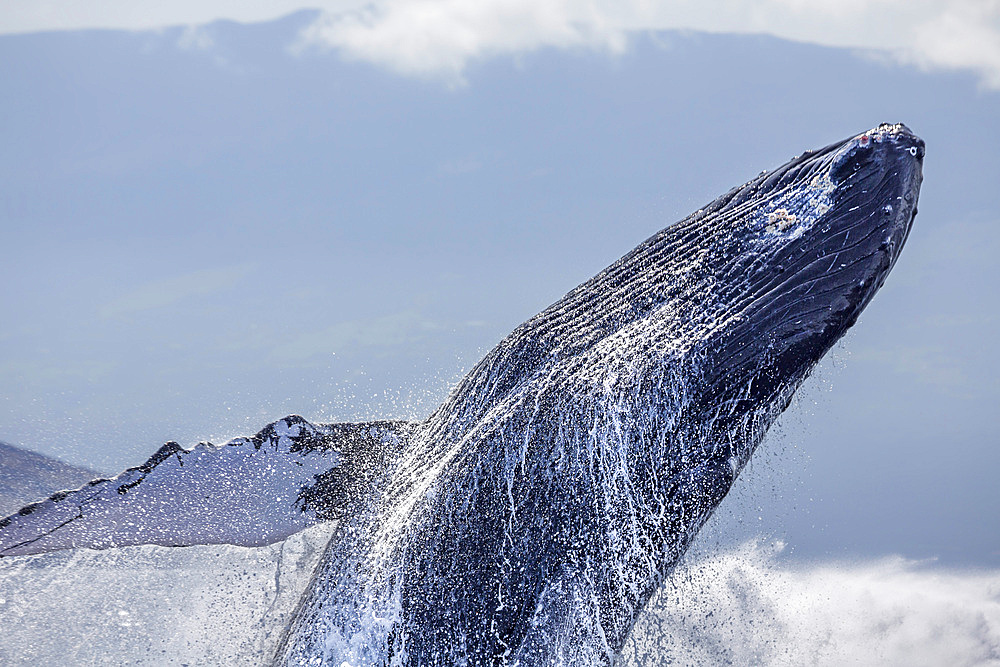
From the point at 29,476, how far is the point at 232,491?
70.3 inches

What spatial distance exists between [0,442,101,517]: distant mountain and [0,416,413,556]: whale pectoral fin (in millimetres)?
915

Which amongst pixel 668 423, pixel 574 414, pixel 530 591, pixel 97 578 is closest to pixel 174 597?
pixel 97 578

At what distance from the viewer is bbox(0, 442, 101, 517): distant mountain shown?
462 cm

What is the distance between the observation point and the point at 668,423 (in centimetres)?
344

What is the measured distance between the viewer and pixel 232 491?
419cm

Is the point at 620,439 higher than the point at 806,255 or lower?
lower

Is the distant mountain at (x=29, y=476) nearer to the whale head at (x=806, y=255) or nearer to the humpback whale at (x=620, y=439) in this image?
the humpback whale at (x=620, y=439)

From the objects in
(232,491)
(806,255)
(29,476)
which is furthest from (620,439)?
(29,476)

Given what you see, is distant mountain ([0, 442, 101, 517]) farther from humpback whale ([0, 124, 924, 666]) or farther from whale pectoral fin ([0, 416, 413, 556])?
humpback whale ([0, 124, 924, 666])

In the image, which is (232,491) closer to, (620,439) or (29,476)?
(29,476)

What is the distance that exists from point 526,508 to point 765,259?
62.4 inches

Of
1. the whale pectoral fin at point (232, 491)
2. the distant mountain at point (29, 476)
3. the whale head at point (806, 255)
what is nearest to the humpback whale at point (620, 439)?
the whale head at point (806, 255)

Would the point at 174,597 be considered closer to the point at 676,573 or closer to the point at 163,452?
the point at 163,452

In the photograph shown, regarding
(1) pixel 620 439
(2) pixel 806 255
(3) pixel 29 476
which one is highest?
(2) pixel 806 255
